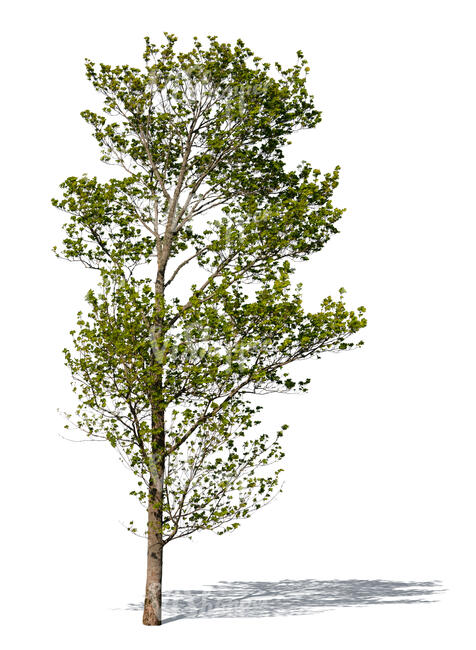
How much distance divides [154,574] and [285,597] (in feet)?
14.0

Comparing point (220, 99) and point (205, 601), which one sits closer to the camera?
point (220, 99)

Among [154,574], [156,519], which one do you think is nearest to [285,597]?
[154,574]

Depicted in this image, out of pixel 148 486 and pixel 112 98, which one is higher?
pixel 112 98

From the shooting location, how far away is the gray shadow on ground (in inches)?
731

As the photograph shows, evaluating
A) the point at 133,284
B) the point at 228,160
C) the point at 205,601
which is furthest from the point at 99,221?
the point at 205,601

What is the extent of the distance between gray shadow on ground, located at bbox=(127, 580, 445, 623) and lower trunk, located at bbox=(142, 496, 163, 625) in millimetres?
501

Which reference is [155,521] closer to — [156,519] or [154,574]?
[156,519]

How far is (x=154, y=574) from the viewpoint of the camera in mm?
17359

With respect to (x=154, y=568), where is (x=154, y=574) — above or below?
below

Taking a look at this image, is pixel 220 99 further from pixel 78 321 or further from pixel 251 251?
pixel 78 321

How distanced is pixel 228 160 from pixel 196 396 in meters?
5.50

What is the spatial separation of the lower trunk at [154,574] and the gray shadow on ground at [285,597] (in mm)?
501

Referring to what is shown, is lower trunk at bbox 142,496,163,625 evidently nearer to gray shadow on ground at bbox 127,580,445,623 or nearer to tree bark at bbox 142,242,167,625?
tree bark at bbox 142,242,167,625

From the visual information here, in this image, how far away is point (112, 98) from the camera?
1866cm
